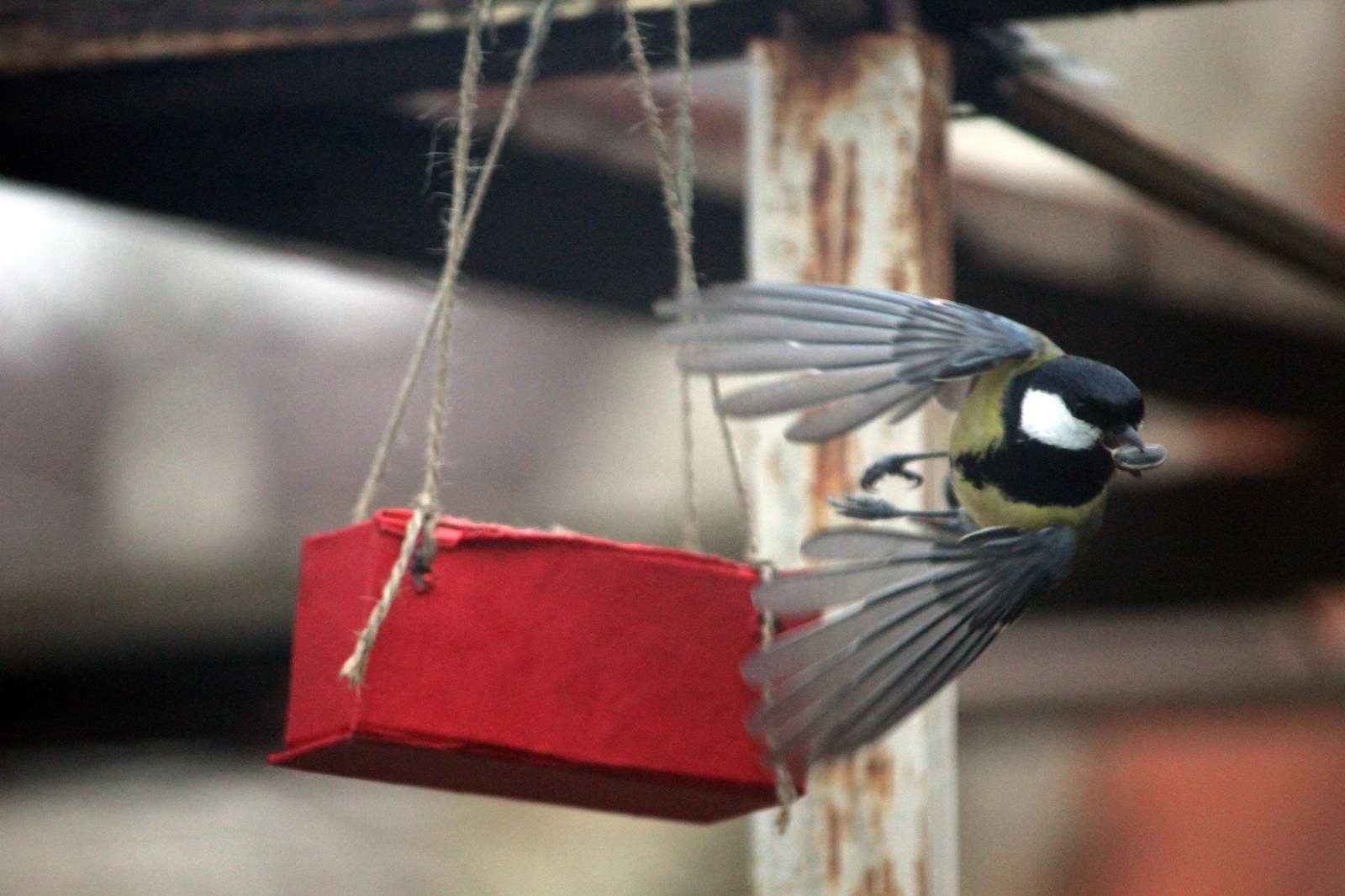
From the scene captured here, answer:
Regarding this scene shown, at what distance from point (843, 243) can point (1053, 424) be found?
338mm

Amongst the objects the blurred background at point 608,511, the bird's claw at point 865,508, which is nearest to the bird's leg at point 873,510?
the bird's claw at point 865,508

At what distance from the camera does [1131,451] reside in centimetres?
97

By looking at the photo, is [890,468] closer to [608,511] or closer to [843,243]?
[843,243]

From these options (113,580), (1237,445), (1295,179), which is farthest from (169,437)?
(1295,179)

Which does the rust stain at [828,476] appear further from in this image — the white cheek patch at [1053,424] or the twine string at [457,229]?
the twine string at [457,229]

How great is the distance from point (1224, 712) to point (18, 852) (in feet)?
6.93

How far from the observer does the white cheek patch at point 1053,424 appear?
1.02 m

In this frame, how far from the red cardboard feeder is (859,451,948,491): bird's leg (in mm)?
228

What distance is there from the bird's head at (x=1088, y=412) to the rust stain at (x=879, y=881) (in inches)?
15.3

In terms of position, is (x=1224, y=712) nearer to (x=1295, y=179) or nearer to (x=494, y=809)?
(x=1295, y=179)

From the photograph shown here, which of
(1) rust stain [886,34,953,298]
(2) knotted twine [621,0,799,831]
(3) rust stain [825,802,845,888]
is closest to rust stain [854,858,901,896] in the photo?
(3) rust stain [825,802,845,888]

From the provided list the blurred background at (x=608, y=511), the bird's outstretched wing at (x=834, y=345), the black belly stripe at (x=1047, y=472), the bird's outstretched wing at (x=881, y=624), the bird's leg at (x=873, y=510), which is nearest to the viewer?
the bird's outstretched wing at (x=881, y=624)

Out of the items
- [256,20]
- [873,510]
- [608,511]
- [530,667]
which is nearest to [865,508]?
[873,510]

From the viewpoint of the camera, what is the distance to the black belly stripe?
3.43ft
